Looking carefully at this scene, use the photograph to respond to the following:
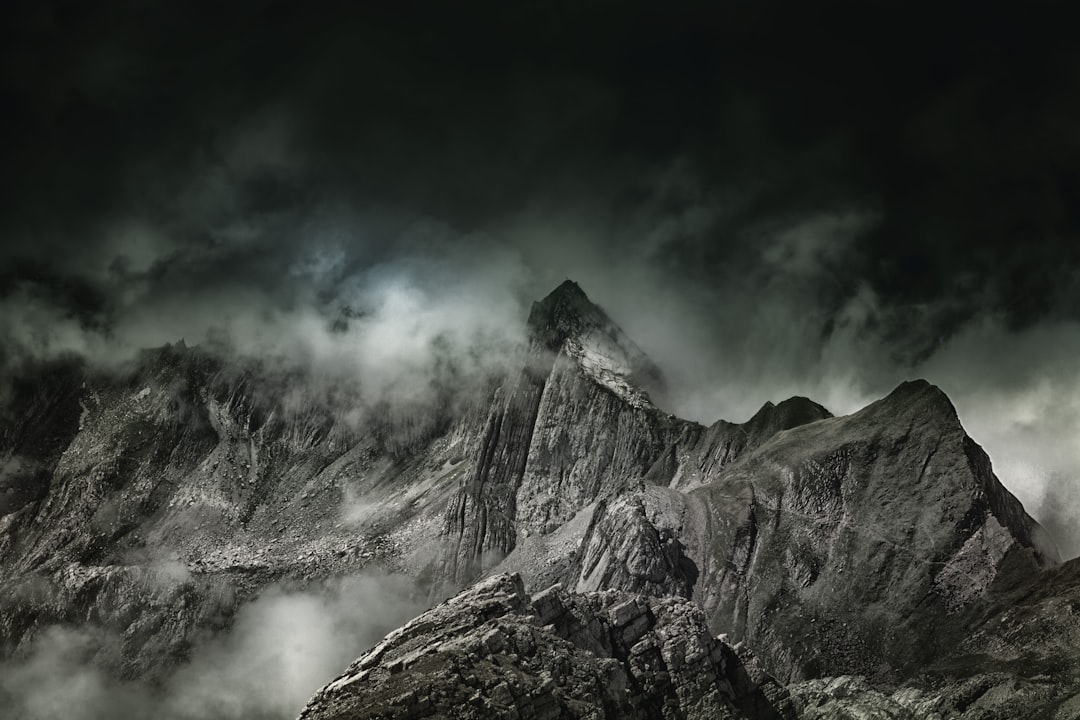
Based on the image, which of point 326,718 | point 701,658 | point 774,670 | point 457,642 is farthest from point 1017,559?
point 326,718

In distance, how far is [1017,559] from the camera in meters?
178

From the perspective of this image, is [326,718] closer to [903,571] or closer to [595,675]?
[595,675]

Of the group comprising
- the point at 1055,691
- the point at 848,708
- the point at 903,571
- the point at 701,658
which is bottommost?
the point at 1055,691

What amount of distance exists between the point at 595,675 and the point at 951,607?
88919 mm

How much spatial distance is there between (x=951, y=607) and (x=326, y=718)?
119899mm

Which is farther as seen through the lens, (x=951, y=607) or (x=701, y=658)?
(x=951, y=607)

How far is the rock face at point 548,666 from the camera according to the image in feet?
354

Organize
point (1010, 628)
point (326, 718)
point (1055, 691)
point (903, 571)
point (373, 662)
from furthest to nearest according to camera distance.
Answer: point (903, 571) → point (1010, 628) → point (1055, 691) → point (373, 662) → point (326, 718)

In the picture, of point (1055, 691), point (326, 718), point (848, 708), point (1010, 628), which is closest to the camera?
point (326, 718)

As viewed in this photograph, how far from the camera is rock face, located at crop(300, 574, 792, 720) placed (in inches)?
4242

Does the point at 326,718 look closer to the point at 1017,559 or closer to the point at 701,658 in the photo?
the point at 701,658

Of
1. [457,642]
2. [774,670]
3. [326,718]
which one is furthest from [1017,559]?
[326,718]

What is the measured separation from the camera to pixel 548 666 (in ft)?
383

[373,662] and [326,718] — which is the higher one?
[373,662]
